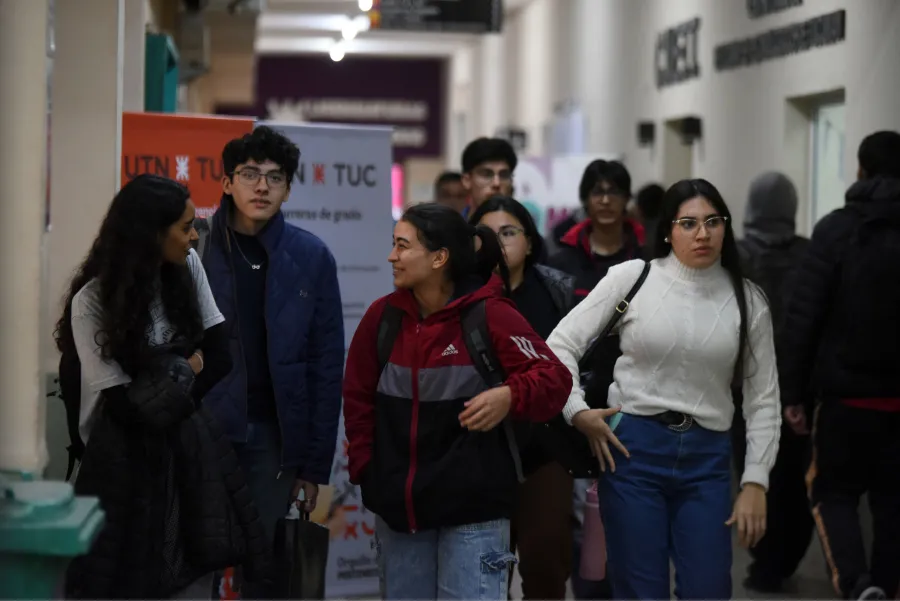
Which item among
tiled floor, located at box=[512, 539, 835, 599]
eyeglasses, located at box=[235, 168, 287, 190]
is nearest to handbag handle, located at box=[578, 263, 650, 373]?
eyeglasses, located at box=[235, 168, 287, 190]

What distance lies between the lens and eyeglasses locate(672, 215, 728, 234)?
12.4 feet

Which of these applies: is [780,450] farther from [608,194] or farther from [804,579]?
[608,194]

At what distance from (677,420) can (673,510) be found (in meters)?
0.26

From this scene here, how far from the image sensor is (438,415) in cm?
333

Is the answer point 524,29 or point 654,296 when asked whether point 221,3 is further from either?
point 524,29

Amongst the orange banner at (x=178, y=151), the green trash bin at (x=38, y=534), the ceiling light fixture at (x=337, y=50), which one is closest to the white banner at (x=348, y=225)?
the orange banner at (x=178, y=151)

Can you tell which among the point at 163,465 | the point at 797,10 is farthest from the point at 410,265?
the point at 797,10

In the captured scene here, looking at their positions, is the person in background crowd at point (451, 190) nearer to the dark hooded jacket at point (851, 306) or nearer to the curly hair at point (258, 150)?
the dark hooded jacket at point (851, 306)

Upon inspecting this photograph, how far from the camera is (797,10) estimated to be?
8.37 m

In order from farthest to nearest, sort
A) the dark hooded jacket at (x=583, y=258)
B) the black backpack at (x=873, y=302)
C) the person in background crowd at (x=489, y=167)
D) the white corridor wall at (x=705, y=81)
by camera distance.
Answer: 1. the white corridor wall at (x=705, y=81)
2. the person in background crowd at (x=489, y=167)
3. the dark hooded jacket at (x=583, y=258)
4. the black backpack at (x=873, y=302)

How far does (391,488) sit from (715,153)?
291 inches

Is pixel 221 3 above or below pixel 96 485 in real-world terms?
above

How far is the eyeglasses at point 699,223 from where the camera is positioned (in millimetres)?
3781

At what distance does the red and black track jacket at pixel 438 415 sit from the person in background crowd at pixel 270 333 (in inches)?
23.2
